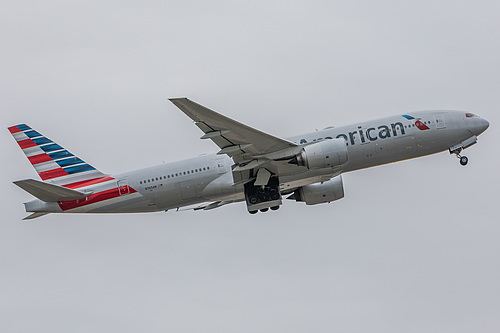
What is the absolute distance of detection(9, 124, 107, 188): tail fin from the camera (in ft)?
163

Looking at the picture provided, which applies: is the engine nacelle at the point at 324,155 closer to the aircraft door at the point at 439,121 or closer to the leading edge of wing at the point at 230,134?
the leading edge of wing at the point at 230,134

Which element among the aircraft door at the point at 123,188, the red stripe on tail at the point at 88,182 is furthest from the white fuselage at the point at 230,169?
the red stripe on tail at the point at 88,182

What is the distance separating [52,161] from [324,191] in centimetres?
1723

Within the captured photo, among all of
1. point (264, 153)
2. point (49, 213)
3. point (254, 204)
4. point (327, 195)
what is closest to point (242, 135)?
point (264, 153)

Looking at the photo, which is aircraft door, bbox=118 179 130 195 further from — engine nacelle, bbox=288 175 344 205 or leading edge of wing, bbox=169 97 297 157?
engine nacelle, bbox=288 175 344 205

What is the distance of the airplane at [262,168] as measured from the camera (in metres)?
45.2

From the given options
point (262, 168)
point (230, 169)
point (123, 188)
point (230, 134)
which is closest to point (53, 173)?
point (123, 188)

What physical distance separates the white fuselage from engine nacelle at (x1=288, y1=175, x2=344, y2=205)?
214cm

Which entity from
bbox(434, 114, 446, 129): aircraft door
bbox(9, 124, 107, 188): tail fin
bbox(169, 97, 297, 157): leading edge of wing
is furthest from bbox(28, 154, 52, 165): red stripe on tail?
bbox(434, 114, 446, 129): aircraft door

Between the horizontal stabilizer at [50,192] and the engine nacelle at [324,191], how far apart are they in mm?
13432

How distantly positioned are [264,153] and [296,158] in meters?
1.89

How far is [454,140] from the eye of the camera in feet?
159

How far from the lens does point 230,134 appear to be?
43.9 metres

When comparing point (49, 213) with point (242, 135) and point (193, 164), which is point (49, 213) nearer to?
point (193, 164)
